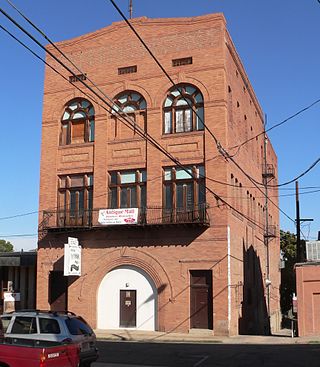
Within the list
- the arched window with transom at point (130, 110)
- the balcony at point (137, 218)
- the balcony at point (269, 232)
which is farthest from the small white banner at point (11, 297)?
the balcony at point (269, 232)

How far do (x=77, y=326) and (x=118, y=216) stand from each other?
16.5m

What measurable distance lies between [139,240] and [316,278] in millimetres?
9580

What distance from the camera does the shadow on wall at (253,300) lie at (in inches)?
1302

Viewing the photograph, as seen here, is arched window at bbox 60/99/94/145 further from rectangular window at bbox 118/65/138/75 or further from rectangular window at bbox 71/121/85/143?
rectangular window at bbox 118/65/138/75

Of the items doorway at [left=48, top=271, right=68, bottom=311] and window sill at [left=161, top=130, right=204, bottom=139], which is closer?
window sill at [left=161, top=130, right=204, bottom=139]

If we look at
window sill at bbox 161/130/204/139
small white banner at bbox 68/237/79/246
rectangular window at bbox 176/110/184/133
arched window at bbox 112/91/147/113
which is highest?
arched window at bbox 112/91/147/113

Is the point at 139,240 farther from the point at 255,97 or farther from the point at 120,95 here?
the point at 255,97

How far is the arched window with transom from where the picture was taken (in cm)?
3172

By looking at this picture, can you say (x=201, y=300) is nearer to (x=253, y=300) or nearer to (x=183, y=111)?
(x=253, y=300)

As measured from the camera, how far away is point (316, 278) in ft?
91.0

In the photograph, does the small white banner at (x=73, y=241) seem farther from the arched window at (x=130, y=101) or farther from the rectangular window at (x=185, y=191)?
the arched window at (x=130, y=101)

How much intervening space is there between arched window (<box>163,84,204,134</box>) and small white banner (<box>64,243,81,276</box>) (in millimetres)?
8326

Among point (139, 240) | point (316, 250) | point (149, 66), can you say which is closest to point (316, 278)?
point (316, 250)

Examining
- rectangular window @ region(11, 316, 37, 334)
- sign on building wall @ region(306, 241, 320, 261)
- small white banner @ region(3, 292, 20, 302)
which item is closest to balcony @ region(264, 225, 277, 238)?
sign on building wall @ region(306, 241, 320, 261)
